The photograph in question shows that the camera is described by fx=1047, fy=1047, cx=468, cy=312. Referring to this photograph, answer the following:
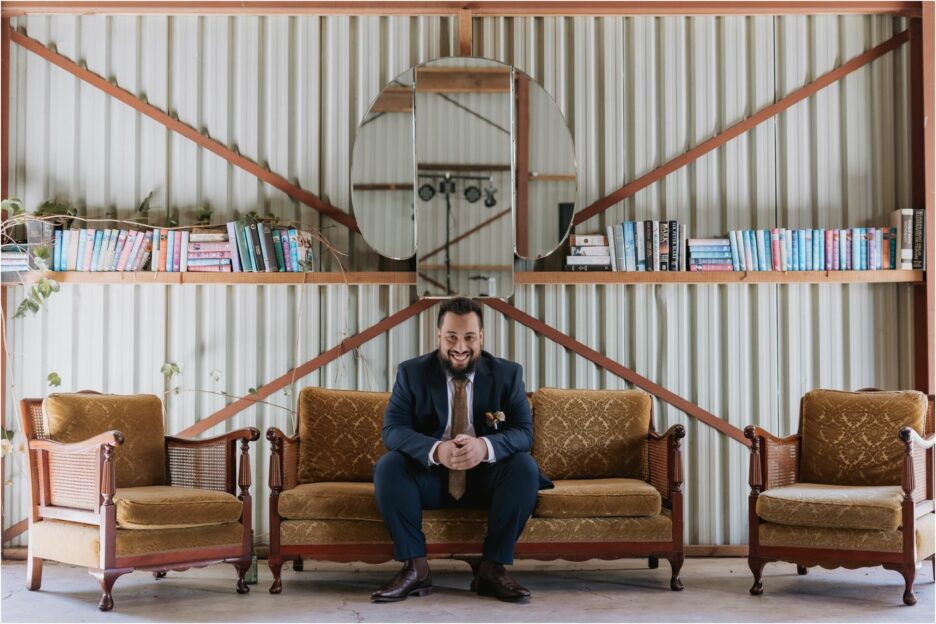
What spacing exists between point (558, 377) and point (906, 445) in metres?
1.99

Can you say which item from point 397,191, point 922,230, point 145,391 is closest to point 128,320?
point 145,391

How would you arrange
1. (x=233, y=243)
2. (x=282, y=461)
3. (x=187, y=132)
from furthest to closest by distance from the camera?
(x=187, y=132) < (x=233, y=243) < (x=282, y=461)

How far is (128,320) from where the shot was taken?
588 centimetres

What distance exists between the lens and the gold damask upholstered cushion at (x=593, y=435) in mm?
5125

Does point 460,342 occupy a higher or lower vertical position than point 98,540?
higher

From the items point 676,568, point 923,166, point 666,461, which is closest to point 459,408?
point 666,461

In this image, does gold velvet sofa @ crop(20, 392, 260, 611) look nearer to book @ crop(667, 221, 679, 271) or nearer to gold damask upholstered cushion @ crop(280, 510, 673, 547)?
gold damask upholstered cushion @ crop(280, 510, 673, 547)

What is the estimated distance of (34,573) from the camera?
4.79 metres

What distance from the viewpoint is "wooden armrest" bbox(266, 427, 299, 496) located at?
4.65 metres

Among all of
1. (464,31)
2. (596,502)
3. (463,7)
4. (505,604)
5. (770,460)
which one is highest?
(463,7)

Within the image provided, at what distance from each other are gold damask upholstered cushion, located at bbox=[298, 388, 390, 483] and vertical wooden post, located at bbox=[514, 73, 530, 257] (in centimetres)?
130

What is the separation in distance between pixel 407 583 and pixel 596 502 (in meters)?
0.90

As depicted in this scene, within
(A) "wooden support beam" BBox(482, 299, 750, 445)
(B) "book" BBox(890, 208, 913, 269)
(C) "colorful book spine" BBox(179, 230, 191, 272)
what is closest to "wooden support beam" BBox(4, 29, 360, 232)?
(C) "colorful book spine" BBox(179, 230, 191, 272)

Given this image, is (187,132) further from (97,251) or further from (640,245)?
(640,245)
